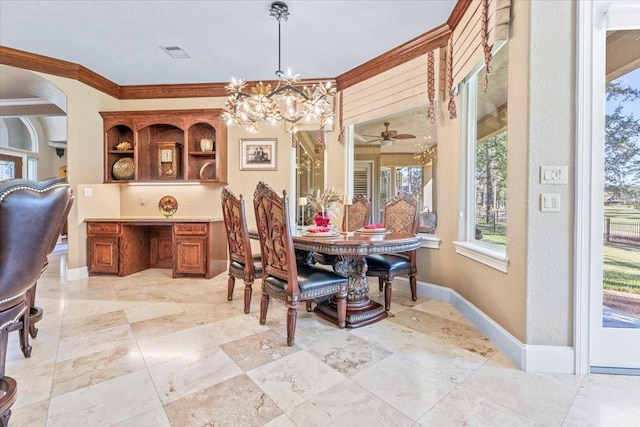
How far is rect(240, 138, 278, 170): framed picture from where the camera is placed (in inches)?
175

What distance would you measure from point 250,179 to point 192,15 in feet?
7.15

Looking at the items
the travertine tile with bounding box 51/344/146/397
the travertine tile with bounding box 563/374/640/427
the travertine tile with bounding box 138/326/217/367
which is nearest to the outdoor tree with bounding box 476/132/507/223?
the travertine tile with bounding box 563/374/640/427

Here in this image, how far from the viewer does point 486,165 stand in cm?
266

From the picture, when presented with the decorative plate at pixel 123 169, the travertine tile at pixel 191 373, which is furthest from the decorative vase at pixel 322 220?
the decorative plate at pixel 123 169

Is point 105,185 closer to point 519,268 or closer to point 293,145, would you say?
point 293,145

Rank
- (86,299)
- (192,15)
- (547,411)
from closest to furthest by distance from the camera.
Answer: (547,411) → (192,15) → (86,299)

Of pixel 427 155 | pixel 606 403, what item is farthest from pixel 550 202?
pixel 427 155

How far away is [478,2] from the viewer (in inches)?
90.4

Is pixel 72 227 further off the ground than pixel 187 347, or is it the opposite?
pixel 72 227

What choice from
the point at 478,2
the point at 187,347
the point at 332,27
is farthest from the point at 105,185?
the point at 478,2

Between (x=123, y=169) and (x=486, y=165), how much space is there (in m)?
4.82

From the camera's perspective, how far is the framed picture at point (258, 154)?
14.6 ft

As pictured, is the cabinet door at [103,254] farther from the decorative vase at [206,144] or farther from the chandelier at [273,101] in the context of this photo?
the chandelier at [273,101]

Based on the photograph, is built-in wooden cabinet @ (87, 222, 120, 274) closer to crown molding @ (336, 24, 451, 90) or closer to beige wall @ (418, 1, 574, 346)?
crown molding @ (336, 24, 451, 90)
